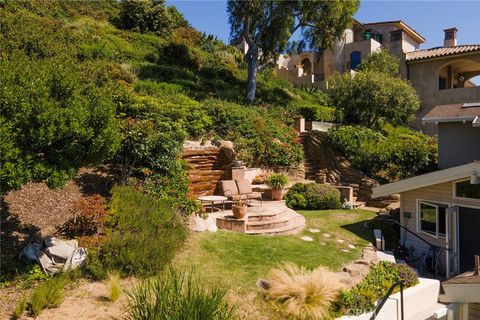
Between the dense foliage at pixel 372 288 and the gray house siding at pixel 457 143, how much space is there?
8918mm

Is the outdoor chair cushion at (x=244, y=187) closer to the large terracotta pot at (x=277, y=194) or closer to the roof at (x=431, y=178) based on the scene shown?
the large terracotta pot at (x=277, y=194)

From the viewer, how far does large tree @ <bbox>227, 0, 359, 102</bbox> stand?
75.4 ft

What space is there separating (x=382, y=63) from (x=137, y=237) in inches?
1000

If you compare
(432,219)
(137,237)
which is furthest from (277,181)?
(137,237)

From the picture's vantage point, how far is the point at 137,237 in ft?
26.2

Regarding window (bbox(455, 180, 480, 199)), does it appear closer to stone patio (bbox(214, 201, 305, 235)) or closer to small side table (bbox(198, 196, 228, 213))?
stone patio (bbox(214, 201, 305, 235))

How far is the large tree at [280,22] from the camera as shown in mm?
22984

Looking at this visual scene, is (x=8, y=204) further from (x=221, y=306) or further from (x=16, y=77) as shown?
(x=221, y=306)

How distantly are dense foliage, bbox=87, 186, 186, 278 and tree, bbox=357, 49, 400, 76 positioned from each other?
2282cm

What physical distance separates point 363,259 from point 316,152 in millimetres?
11323

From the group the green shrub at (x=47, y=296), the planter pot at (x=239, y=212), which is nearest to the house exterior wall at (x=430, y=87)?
the planter pot at (x=239, y=212)

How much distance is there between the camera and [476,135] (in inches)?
590

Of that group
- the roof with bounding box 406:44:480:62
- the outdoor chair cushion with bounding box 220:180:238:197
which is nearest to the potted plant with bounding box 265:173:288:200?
the outdoor chair cushion with bounding box 220:180:238:197

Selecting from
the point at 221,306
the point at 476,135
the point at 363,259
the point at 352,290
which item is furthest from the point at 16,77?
the point at 476,135
